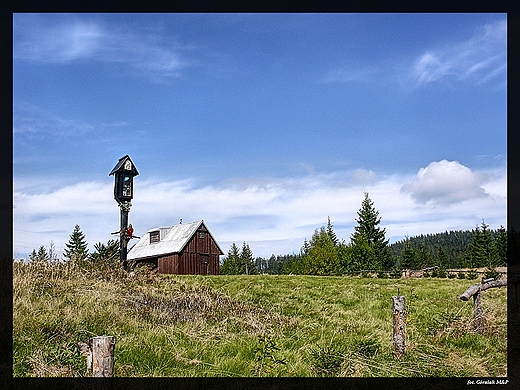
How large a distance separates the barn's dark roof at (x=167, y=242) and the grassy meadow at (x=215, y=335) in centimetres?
2016

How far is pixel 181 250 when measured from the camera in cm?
3144

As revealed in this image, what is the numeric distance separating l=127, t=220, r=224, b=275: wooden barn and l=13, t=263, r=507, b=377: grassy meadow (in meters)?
19.9

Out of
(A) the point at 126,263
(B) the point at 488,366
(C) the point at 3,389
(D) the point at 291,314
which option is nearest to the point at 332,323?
(D) the point at 291,314

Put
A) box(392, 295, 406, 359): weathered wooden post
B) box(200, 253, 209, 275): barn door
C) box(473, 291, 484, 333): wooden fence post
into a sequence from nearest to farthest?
1. box(392, 295, 406, 359): weathered wooden post
2. box(473, 291, 484, 333): wooden fence post
3. box(200, 253, 209, 275): barn door

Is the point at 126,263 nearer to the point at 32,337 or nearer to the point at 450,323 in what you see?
the point at 32,337

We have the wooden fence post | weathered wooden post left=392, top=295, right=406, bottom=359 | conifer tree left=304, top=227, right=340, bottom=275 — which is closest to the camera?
weathered wooden post left=392, top=295, right=406, bottom=359

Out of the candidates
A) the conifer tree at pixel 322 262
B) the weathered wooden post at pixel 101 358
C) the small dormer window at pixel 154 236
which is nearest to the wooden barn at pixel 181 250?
the small dormer window at pixel 154 236

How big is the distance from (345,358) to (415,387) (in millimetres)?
1214

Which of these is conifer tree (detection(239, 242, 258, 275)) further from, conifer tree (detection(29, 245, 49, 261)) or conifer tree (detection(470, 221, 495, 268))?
conifer tree (detection(29, 245, 49, 261))

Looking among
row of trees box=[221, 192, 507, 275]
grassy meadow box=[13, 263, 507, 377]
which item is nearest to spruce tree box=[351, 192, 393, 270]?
row of trees box=[221, 192, 507, 275]

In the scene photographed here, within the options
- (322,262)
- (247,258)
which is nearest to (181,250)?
(322,262)

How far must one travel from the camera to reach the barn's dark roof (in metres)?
32.0

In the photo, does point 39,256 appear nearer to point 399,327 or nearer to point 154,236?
point 399,327

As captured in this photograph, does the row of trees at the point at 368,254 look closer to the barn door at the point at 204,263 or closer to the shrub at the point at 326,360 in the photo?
the barn door at the point at 204,263
